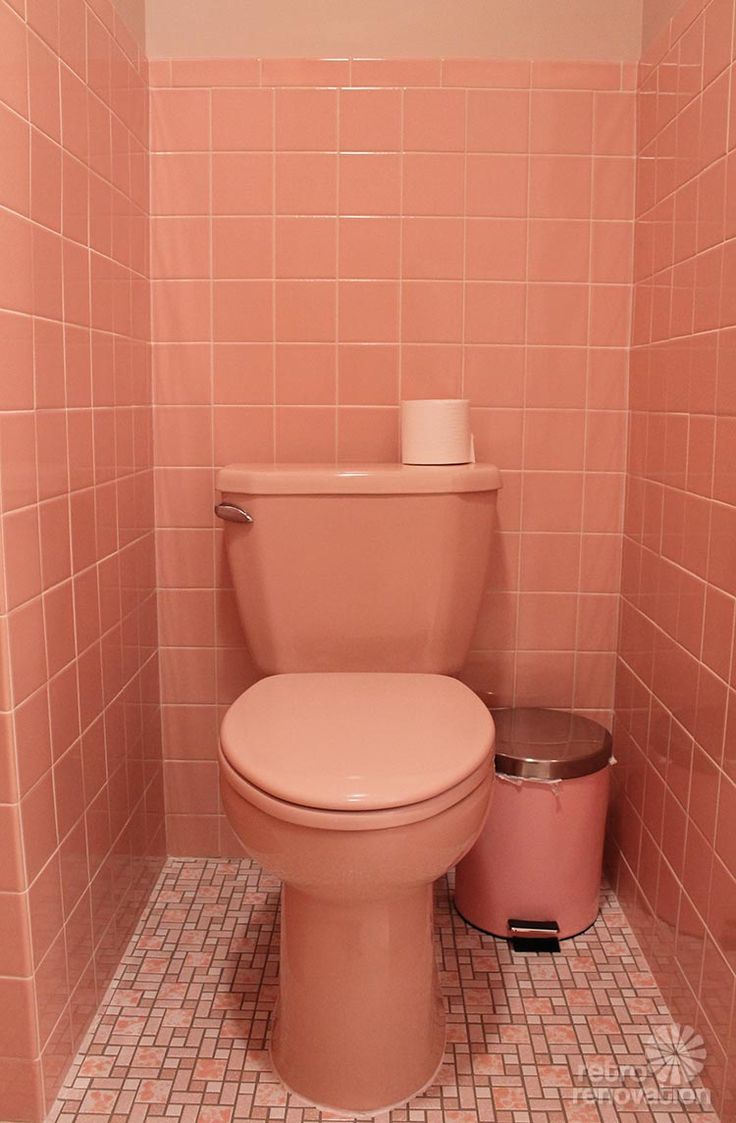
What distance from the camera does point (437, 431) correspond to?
1565 millimetres

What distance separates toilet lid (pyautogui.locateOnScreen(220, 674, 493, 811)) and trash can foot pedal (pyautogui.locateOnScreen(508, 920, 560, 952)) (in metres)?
0.49

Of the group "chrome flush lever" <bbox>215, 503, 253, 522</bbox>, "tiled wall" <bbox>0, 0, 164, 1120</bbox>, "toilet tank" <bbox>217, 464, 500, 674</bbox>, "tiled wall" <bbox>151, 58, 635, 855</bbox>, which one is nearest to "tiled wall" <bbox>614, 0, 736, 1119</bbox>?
"tiled wall" <bbox>151, 58, 635, 855</bbox>

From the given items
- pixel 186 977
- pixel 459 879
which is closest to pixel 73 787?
pixel 186 977

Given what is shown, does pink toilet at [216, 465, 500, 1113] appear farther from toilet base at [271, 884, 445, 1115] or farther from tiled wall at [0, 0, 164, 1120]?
tiled wall at [0, 0, 164, 1120]

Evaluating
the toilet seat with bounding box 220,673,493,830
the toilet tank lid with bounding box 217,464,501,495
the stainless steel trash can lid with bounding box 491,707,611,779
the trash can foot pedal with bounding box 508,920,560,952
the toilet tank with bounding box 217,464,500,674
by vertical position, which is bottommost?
the trash can foot pedal with bounding box 508,920,560,952

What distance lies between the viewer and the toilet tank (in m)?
1.50

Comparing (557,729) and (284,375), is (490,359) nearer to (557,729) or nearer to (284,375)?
(284,375)

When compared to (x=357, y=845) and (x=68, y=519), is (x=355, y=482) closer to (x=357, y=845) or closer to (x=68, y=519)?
(x=68, y=519)

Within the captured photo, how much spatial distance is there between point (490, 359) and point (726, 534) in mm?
648

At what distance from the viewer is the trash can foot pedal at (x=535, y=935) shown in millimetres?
1598

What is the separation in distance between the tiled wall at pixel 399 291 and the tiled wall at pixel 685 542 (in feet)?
0.29

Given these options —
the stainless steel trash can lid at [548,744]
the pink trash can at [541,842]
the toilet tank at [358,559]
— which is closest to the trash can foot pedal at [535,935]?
the pink trash can at [541,842]

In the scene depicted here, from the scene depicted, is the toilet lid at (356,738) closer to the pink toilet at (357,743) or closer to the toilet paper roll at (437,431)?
the pink toilet at (357,743)

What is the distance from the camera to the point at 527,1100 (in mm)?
1252
